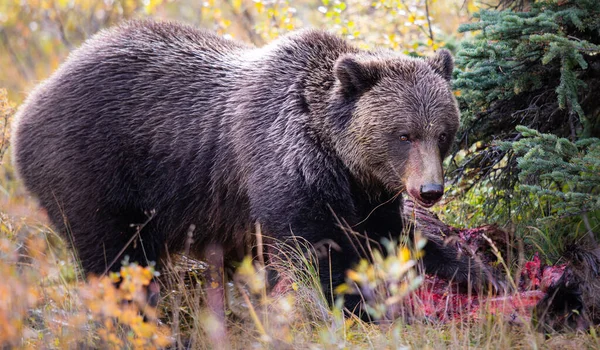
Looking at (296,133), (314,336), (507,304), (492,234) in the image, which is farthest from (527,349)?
(296,133)

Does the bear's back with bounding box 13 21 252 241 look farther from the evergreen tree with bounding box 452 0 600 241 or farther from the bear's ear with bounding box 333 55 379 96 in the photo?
the evergreen tree with bounding box 452 0 600 241

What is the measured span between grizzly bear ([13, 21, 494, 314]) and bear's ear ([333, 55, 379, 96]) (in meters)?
0.01

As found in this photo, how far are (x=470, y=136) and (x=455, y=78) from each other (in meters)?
0.55

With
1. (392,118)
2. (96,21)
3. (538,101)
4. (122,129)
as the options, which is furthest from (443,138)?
(96,21)

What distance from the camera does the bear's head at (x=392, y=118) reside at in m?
5.34

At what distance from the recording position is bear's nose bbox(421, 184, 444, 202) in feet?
16.3

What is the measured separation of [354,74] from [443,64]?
77 centimetres

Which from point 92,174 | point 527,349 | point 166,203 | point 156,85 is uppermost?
point 156,85

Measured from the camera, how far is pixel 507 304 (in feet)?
14.5

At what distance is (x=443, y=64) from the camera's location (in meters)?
5.71

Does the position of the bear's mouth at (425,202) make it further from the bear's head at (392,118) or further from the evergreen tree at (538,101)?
the evergreen tree at (538,101)

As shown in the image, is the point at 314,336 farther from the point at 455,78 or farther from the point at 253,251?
the point at 455,78

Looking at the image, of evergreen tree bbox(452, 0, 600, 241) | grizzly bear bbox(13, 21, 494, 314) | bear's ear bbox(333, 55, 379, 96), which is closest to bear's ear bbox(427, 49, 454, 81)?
grizzly bear bbox(13, 21, 494, 314)

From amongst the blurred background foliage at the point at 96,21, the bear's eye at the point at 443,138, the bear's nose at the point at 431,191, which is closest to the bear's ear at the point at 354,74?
the bear's eye at the point at 443,138
